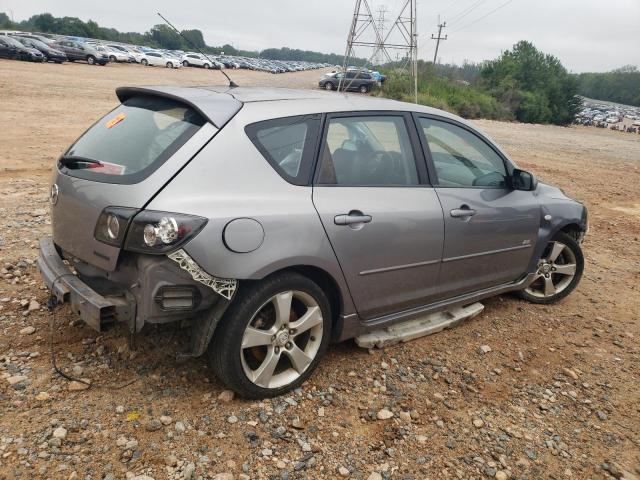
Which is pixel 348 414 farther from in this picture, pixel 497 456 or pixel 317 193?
pixel 317 193

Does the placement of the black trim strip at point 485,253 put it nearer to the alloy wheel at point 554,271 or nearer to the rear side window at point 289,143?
the alloy wheel at point 554,271

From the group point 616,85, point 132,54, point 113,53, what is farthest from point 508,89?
point 616,85

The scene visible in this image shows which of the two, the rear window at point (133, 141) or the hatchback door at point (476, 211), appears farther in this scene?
the hatchback door at point (476, 211)

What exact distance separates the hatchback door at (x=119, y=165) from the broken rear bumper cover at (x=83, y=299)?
0.13 meters

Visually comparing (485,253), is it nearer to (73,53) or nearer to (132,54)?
(73,53)

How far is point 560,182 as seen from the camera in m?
11.9

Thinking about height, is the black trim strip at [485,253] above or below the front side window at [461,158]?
below

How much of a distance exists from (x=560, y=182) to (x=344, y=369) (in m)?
10.4

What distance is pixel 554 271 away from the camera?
4.64 m

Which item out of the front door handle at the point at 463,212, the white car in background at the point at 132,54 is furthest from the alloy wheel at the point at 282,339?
the white car in background at the point at 132,54

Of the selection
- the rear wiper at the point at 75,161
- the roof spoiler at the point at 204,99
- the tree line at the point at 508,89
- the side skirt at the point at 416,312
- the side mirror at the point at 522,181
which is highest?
the tree line at the point at 508,89

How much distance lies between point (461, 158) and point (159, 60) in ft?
167

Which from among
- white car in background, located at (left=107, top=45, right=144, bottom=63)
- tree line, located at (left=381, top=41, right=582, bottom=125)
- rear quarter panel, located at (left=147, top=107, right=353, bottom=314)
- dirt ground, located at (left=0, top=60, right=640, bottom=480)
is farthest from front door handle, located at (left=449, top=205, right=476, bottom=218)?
white car in background, located at (left=107, top=45, right=144, bottom=63)

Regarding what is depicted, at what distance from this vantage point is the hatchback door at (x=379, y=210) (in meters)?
2.92
